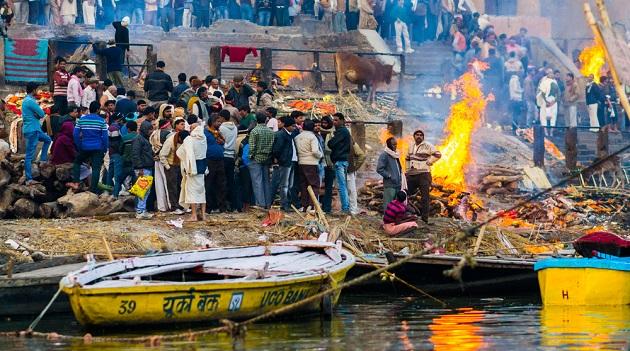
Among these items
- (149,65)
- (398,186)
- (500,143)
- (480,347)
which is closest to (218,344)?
(480,347)

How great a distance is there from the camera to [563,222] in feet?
106

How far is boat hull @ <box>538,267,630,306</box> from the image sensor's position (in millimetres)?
23656

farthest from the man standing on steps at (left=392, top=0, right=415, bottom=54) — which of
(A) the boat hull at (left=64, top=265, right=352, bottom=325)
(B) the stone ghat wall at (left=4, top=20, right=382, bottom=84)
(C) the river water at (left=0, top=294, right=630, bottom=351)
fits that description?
(A) the boat hull at (left=64, top=265, right=352, bottom=325)

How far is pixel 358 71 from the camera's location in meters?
39.2

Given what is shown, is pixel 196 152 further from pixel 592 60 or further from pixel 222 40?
pixel 592 60

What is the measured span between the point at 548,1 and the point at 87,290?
34.0m

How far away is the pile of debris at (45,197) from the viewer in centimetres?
2750

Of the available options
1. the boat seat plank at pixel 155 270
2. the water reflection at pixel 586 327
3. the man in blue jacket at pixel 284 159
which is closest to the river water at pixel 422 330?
the water reflection at pixel 586 327

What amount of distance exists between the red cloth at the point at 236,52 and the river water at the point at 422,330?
13.5 meters

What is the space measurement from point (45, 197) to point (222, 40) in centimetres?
1484

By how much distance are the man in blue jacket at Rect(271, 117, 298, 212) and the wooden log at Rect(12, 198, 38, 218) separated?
390cm

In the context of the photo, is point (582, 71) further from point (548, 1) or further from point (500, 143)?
point (500, 143)

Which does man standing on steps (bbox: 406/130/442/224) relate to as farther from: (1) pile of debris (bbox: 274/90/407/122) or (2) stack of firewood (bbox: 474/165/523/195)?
(1) pile of debris (bbox: 274/90/407/122)

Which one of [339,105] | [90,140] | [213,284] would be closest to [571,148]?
[339,105]
